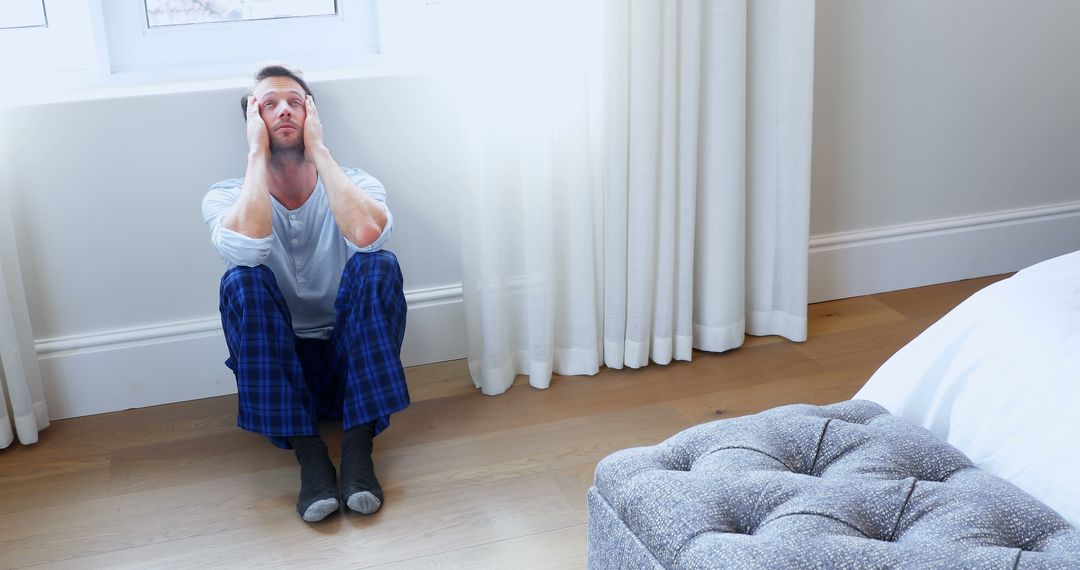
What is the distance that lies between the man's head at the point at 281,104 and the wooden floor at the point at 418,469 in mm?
664

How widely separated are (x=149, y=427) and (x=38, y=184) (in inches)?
23.3

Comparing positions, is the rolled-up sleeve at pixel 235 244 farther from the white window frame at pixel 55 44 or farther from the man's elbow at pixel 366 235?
the white window frame at pixel 55 44

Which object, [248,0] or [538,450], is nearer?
[538,450]

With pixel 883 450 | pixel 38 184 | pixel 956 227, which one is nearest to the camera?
pixel 883 450

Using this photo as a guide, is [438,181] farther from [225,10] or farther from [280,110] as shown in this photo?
[225,10]

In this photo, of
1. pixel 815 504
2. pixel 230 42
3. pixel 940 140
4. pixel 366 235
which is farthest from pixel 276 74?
pixel 940 140

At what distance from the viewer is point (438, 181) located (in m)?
2.46

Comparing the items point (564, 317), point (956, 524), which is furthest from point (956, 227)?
point (956, 524)

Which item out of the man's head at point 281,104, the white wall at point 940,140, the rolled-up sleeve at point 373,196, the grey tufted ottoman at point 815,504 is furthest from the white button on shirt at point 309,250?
the white wall at point 940,140

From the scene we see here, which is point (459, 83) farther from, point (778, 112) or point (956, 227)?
point (956, 227)

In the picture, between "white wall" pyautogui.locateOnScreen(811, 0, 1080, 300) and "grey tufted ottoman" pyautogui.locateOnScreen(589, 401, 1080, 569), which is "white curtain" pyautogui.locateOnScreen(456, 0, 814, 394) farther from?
"grey tufted ottoman" pyautogui.locateOnScreen(589, 401, 1080, 569)

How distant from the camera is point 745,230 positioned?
2602 mm

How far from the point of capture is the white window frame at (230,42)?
7.52ft

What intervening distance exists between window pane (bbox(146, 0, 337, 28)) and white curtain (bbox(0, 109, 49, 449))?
425 mm
